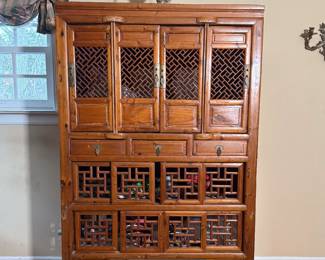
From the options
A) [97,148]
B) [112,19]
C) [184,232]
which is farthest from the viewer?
[184,232]

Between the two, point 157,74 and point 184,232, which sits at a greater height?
point 157,74

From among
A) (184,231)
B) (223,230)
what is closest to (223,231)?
(223,230)

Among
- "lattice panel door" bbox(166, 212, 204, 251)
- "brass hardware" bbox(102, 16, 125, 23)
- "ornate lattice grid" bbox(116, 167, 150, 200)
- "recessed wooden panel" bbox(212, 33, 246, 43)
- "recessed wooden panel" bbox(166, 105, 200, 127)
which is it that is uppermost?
"brass hardware" bbox(102, 16, 125, 23)

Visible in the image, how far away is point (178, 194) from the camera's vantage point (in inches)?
69.8

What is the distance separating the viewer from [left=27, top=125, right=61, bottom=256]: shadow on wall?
88.4 inches

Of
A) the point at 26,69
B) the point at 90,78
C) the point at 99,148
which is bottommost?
the point at 99,148

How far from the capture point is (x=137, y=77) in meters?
1.72

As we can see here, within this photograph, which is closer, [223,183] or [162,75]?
[162,75]

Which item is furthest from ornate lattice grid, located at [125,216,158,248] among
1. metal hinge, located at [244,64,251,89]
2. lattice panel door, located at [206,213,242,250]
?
metal hinge, located at [244,64,251,89]

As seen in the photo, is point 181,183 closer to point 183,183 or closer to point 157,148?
point 183,183

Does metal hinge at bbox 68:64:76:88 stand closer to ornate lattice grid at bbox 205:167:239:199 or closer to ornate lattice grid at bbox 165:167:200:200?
ornate lattice grid at bbox 165:167:200:200

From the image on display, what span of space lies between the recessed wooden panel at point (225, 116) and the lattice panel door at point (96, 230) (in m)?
0.82

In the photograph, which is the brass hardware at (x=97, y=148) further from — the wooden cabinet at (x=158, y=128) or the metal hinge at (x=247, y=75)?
the metal hinge at (x=247, y=75)

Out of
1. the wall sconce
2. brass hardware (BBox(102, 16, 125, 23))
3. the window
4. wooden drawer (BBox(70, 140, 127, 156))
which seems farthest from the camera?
the window
